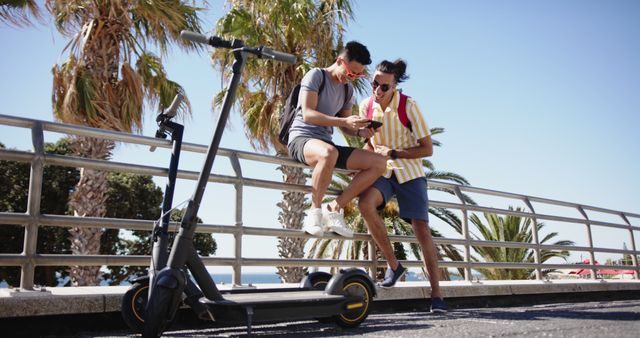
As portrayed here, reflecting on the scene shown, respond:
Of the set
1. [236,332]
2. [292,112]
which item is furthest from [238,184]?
[236,332]

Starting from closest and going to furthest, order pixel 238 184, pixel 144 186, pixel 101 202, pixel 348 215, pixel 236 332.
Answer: pixel 236 332
pixel 238 184
pixel 101 202
pixel 348 215
pixel 144 186

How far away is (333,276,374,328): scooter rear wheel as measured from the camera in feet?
12.1

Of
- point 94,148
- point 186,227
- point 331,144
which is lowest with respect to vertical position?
point 186,227

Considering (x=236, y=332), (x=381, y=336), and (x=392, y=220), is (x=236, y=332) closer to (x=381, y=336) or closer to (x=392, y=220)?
(x=381, y=336)

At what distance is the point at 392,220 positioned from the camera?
57.0 ft

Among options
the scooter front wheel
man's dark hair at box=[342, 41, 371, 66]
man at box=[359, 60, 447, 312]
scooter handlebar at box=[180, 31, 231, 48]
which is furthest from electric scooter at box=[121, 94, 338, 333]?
man at box=[359, 60, 447, 312]

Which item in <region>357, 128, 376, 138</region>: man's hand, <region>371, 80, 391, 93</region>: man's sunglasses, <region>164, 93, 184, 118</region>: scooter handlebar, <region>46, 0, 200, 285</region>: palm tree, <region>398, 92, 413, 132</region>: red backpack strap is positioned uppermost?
<region>46, 0, 200, 285</region>: palm tree

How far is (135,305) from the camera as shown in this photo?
10.1 ft

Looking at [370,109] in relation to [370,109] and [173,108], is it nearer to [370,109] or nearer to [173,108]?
[370,109]

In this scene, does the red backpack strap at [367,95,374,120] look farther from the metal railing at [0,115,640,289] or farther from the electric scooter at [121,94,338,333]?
the electric scooter at [121,94,338,333]

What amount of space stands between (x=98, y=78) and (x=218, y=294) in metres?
11.1

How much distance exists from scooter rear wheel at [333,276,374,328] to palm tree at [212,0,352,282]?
412 inches

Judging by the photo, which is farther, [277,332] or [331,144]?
[331,144]

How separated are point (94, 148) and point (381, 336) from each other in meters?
11.5
